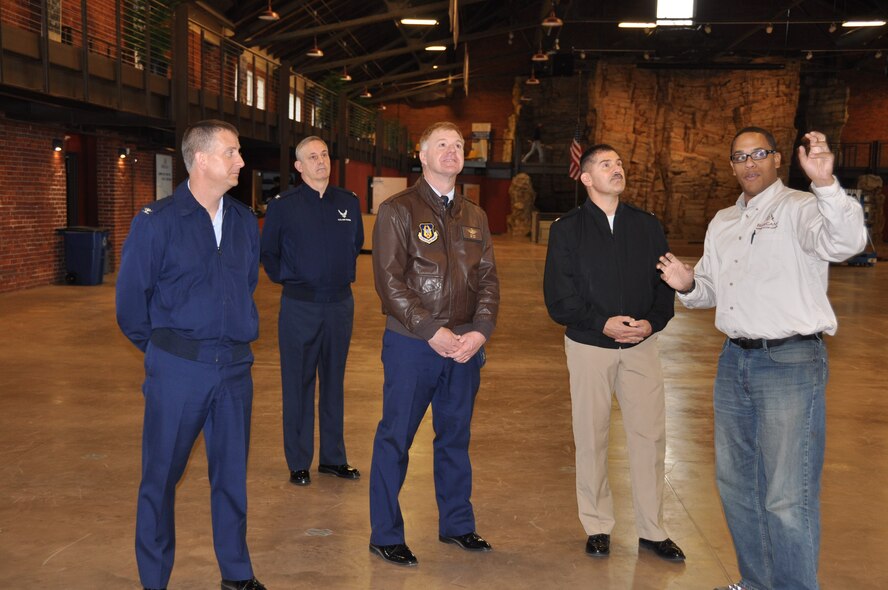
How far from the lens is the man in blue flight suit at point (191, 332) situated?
334 cm

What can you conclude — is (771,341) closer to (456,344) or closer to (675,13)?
(456,344)

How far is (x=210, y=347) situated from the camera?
11.1 ft

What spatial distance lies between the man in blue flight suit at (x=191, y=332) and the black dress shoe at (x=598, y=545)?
161 cm

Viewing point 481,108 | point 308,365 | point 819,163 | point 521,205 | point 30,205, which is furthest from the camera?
point 481,108

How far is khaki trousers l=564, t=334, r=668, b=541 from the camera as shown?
13.4 feet

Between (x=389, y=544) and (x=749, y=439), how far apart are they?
5.30ft

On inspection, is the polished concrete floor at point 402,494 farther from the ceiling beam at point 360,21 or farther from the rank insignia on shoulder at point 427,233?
the ceiling beam at point 360,21

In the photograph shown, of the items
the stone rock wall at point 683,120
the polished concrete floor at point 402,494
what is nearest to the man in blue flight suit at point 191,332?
the polished concrete floor at point 402,494

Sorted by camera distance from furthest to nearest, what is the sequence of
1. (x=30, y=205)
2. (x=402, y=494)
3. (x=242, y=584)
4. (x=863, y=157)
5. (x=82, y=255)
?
(x=863, y=157), (x=82, y=255), (x=30, y=205), (x=402, y=494), (x=242, y=584)

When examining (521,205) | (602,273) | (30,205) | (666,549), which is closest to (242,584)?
(666,549)

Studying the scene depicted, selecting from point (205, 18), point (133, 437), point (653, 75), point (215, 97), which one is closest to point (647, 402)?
point (133, 437)

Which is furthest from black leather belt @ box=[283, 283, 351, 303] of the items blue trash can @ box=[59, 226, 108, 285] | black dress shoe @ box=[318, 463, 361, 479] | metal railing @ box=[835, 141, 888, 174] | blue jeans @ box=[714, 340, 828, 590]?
metal railing @ box=[835, 141, 888, 174]

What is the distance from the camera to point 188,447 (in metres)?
3.45

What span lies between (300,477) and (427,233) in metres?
1.89
